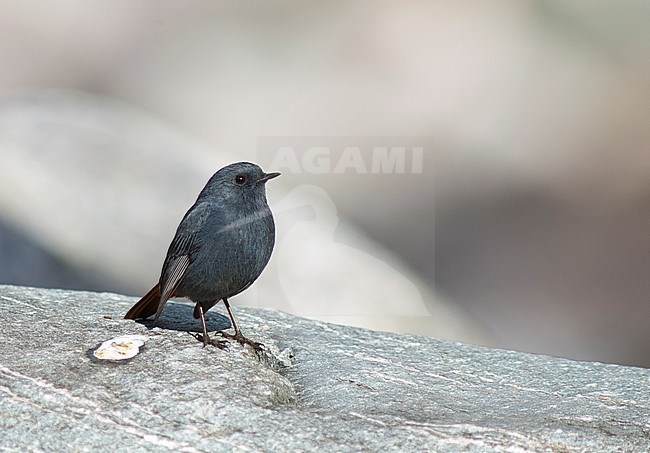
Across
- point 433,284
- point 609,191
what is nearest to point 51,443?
point 433,284

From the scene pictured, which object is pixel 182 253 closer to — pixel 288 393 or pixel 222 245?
pixel 222 245

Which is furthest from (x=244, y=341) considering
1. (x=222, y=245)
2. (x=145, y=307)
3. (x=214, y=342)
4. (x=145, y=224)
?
(x=145, y=224)

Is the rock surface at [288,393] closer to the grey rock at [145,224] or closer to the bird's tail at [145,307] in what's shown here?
the bird's tail at [145,307]

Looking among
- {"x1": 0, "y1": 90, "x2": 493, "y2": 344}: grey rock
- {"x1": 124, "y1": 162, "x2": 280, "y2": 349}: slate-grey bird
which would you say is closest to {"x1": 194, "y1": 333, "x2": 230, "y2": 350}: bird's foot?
{"x1": 124, "y1": 162, "x2": 280, "y2": 349}: slate-grey bird

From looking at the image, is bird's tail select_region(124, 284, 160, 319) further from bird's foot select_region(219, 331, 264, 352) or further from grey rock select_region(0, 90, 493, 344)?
grey rock select_region(0, 90, 493, 344)

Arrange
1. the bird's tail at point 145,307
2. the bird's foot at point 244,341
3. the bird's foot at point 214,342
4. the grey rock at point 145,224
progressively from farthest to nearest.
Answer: the grey rock at point 145,224 < the bird's tail at point 145,307 < the bird's foot at point 244,341 < the bird's foot at point 214,342

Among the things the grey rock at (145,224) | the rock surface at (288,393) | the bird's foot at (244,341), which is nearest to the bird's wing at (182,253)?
the rock surface at (288,393)

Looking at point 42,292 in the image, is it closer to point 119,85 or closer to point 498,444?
point 498,444
